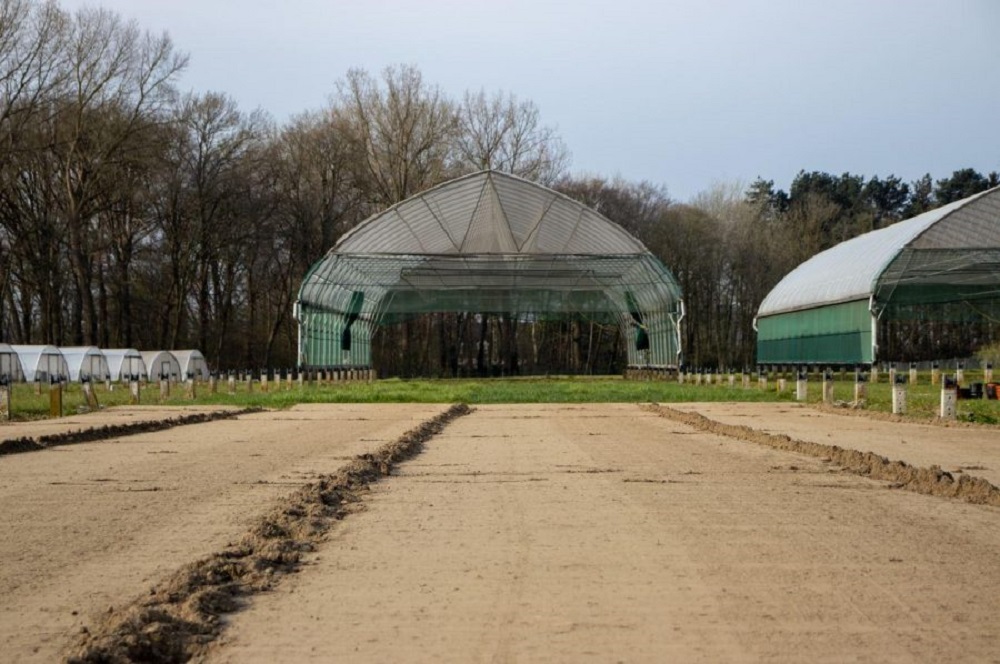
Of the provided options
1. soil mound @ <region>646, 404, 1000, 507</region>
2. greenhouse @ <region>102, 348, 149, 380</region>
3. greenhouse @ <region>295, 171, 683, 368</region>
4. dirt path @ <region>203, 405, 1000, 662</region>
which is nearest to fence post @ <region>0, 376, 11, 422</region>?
soil mound @ <region>646, 404, 1000, 507</region>

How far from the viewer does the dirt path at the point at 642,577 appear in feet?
17.4

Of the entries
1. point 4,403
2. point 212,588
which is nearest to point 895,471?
point 212,588

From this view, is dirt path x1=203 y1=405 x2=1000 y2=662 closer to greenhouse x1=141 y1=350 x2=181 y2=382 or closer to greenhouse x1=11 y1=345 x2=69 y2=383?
greenhouse x1=11 y1=345 x2=69 y2=383

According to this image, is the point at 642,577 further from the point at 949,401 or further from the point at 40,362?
the point at 40,362

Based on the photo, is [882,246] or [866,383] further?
[882,246]

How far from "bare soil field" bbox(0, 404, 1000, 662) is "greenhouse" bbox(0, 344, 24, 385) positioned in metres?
32.2

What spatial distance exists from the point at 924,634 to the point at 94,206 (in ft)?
176

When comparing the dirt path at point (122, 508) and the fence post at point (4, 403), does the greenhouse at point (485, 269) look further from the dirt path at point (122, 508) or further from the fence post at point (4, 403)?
the dirt path at point (122, 508)

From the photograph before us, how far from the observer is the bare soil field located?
17.7 feet

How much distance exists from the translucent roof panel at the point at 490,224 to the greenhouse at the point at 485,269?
5cm

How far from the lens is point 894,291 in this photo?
46.6 m

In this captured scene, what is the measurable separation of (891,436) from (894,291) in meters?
30.4

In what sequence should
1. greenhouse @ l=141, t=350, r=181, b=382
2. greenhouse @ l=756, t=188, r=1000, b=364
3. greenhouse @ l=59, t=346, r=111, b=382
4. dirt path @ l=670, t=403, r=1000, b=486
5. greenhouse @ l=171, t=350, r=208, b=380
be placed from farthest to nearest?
greenhouse @ l=171, t=350, r=208, b=380 < greenhouse @ l=141, t=350, r=181, b=382 < greenhouse @ l=59, t=346, r=111, b=382 < greenhouse @ l=756, t=188, r=1000, b=364 < dirt path @ l=670, t=403, r=1000, b=486

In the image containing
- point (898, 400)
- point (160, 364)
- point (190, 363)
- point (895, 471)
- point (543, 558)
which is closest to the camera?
point (543, 558)
